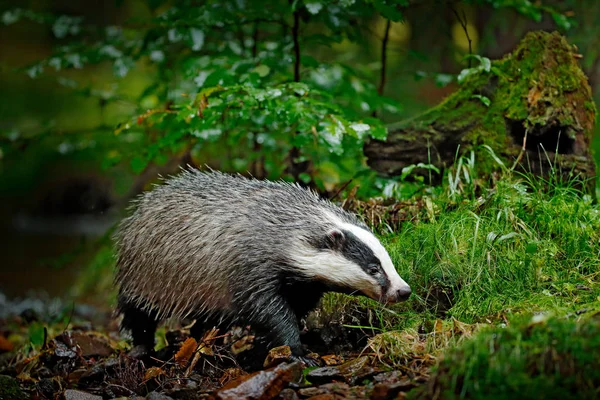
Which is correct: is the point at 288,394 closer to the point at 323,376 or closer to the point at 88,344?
the point at 323,376

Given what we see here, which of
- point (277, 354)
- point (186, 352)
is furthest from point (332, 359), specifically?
point (186, 352)

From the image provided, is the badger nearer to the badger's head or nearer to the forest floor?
the badger's head

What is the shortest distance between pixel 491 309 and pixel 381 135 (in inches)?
75.5

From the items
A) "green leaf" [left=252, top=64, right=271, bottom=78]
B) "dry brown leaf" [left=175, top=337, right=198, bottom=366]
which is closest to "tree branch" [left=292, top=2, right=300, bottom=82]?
"green leaf" [left=252, top=64, right=271, bottom=78]

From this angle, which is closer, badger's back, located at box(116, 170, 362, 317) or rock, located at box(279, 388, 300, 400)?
rock, located at box(279, 388, 300, 400)

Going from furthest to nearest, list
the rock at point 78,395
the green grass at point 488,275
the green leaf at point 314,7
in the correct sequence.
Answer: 1. the green leaf at point 314,7
2. the rock at point 78,395
3. the green grass at point 488,275

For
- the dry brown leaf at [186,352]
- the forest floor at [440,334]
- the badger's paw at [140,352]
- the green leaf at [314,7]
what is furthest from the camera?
the green leaf at [314,7]

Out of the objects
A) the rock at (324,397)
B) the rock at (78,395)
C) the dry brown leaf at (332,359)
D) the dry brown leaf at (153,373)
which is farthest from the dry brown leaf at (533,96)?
the rock at (78,395)

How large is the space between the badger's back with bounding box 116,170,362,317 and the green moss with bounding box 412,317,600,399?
177cm

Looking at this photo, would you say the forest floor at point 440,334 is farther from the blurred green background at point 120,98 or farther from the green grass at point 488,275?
the blurred green background at point 120,98

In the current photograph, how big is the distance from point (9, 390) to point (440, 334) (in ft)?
9.41

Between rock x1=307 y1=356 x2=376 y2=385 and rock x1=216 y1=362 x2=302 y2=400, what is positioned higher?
rock x1=216 y1=362 x2=302 y2=400

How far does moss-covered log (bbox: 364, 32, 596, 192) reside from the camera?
624 centimetres

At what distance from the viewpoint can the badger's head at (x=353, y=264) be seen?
4.60 meters
